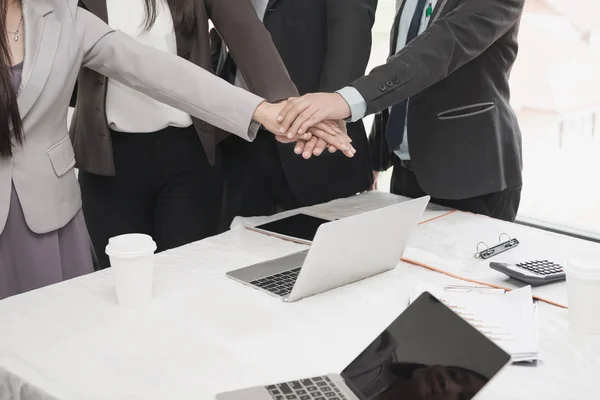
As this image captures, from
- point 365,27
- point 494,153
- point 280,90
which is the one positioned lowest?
point 494,153

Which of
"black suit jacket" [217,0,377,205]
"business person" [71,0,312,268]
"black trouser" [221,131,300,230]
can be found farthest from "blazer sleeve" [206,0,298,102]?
"black trouser" [221,131,300,230]

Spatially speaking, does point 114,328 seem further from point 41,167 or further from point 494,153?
point 494,153

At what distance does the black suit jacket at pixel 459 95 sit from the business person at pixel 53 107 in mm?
402

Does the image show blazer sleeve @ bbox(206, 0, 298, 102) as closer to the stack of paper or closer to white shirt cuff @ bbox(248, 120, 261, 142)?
white shirt cuff @ bbox(248, 120, 261, 142)

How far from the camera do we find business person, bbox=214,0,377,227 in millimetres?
2072

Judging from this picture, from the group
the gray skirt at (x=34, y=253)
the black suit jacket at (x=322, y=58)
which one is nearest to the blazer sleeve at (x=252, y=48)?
the black suit jacket at (x=322, y=58)

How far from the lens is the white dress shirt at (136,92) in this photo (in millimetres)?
1934

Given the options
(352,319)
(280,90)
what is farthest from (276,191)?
(352,319)

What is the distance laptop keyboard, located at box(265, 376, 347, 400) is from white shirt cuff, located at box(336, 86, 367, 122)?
3.26 feet

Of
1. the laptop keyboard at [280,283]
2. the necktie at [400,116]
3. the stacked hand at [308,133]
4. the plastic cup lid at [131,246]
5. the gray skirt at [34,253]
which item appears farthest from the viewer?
the necktie at [400,116]

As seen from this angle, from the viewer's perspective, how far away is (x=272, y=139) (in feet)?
7.17

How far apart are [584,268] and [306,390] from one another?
0.54 metres

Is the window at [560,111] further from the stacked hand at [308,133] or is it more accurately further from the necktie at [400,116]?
the stacked hand at [308,133]

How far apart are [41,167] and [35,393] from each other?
73 centimetres
